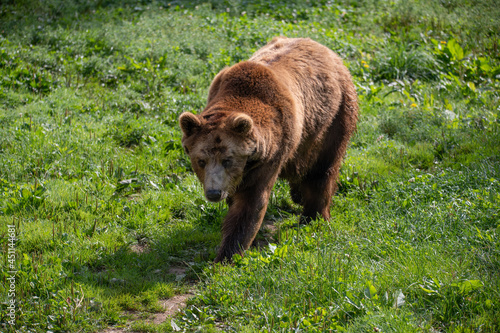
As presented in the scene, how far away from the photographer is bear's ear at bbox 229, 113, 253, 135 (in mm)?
4674

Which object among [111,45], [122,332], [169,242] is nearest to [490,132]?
[169,242]

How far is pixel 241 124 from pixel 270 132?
1.62 ft

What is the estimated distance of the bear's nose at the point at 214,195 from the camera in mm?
4801

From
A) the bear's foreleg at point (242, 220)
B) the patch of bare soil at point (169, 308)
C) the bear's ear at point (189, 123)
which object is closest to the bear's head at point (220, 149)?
the bear's ear at point (189, 123)

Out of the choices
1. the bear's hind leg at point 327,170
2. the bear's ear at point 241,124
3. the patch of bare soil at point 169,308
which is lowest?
the patch of bare soil at point 169,308

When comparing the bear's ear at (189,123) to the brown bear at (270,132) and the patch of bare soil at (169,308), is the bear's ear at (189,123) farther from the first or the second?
the patch of bare soil at (169,308)

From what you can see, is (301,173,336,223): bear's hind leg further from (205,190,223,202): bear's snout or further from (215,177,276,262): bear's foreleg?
(205,190,223,202): bear's snout

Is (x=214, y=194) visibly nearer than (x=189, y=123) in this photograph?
Yes

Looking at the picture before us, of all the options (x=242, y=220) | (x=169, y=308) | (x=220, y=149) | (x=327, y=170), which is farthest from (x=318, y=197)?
(x=169, y=308)

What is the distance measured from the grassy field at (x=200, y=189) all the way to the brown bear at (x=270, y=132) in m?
0.40

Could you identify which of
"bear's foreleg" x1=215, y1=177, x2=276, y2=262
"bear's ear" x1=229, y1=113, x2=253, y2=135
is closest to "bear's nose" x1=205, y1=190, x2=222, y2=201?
"bear's foreleg" x1=215, y1=177, x2=276, y2=262

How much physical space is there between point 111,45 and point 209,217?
205 inches

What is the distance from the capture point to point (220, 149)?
4.88m

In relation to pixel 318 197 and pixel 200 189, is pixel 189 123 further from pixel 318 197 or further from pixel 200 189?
pixel 318 197
